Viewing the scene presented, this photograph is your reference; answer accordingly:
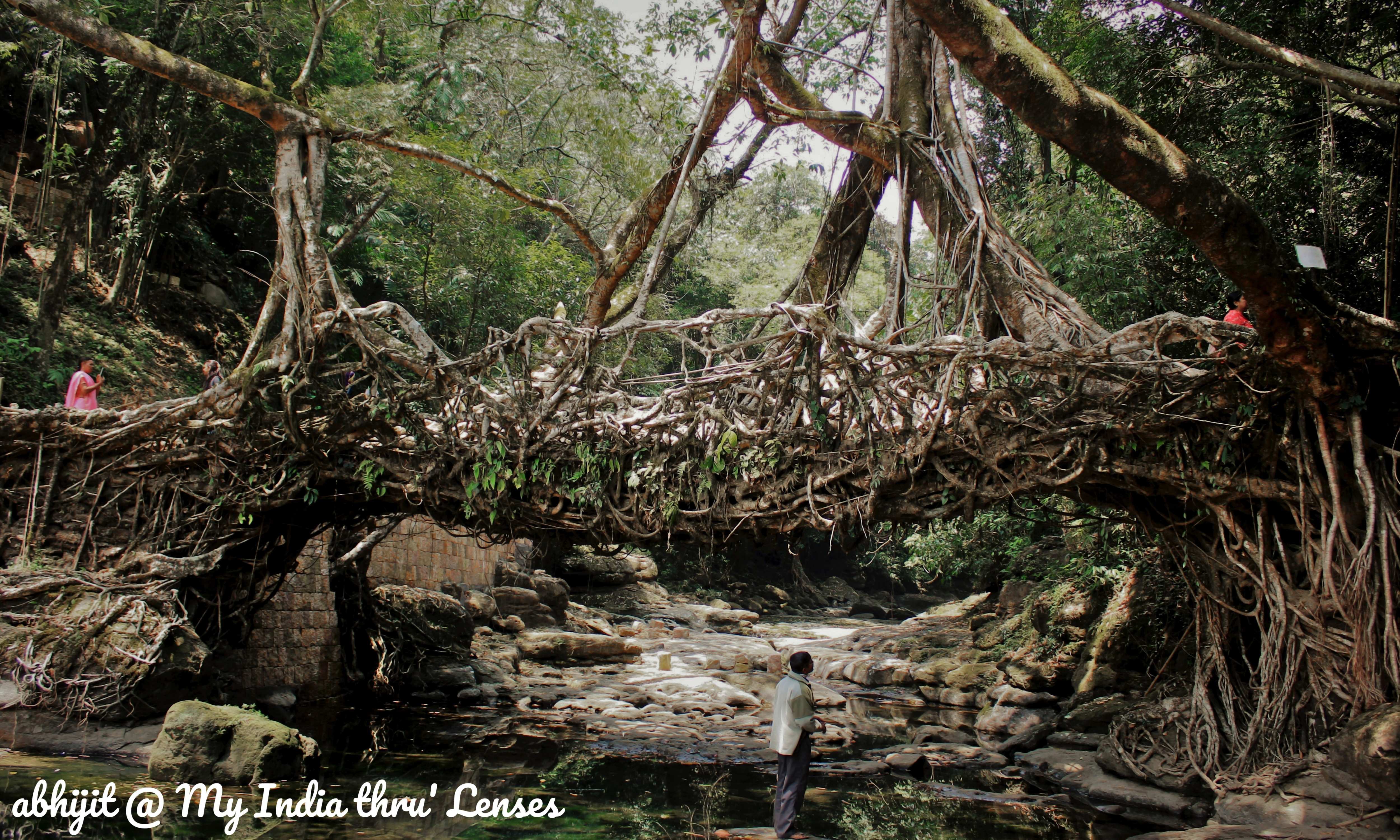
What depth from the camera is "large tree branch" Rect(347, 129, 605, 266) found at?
7398 mm

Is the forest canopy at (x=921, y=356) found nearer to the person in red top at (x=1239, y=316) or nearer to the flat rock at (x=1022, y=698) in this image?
the person in red top at (x=1239, y=316)

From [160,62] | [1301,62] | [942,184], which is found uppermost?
[160,62]

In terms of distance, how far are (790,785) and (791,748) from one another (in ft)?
0.73

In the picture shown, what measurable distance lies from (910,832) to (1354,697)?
2714 mm

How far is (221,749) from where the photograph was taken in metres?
5.50

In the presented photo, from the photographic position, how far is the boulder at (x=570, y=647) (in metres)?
12.6

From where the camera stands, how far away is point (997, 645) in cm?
1156

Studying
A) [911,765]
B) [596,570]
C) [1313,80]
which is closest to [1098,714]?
[911,765]

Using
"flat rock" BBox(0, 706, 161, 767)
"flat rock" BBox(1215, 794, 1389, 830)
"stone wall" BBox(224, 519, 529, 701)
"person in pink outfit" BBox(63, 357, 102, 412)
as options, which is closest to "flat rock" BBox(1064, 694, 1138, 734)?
"flat rock" BBox(1215, 794, 1389, 830)

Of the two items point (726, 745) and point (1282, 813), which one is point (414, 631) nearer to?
point (726, 745)

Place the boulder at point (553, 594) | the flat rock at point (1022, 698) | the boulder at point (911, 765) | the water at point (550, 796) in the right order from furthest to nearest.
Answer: the boulder at point (553, 594)
the flat rock at point (1022, 698)
the boulder at point (911, 765)
the water at point (550, 796)

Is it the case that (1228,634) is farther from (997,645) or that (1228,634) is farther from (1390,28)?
(997,645)

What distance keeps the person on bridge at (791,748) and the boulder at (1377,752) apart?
117 inches

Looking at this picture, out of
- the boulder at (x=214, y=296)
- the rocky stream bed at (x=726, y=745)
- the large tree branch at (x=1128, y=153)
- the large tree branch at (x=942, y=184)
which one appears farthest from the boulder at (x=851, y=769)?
the boulder at (x=214, y=296)
